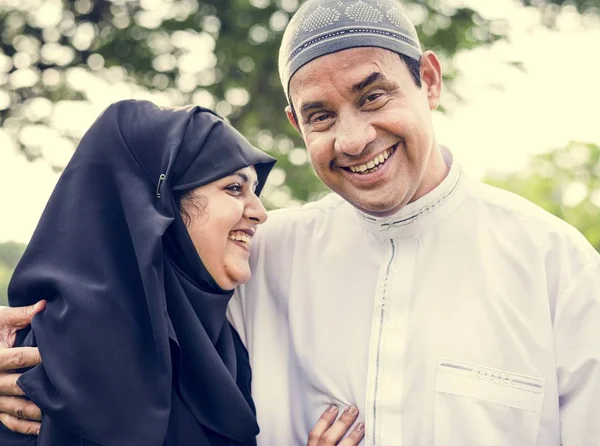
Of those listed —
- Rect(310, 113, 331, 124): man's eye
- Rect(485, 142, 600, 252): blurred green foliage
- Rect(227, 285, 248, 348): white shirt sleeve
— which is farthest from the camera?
Rect(485, 142, 600, 252): blurred green foliage

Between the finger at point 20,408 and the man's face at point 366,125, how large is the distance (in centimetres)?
126

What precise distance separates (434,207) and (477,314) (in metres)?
0.44

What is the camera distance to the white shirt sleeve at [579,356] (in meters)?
2.37

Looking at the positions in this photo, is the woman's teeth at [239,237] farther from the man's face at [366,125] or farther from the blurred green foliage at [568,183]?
the blurred green foliage at [568,183]

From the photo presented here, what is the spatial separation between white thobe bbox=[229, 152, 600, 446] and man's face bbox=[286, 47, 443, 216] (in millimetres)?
213

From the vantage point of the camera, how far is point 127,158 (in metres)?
2.78

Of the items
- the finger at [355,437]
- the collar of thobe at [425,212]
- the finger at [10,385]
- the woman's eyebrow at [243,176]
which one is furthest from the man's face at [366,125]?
the finger at [10,385]

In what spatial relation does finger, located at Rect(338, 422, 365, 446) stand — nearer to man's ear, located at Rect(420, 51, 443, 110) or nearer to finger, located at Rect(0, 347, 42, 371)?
finger, located at Rect(0, 347, 42, 371)

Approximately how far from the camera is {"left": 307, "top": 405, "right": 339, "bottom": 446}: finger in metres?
2.58

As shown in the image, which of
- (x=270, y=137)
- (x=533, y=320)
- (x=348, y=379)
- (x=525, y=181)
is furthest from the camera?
(x=525, y=181)

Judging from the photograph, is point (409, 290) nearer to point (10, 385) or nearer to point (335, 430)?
point (335, 430)

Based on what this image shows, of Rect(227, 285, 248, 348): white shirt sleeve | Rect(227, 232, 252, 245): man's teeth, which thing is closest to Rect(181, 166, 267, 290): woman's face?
Rect(227, 232, 252, 245): man's teeth

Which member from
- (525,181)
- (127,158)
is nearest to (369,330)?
(127,158)

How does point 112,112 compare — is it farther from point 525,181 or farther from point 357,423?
point 525,181
